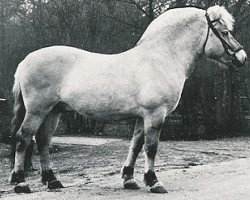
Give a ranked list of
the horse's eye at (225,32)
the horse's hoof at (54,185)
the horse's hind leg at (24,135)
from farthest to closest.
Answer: the horse's eye at (225,32) → the horse's hoof at (54,185) → the horse's hind leg at (24,135)

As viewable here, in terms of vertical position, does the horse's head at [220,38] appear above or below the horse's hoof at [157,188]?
above

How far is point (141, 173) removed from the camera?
923 cm

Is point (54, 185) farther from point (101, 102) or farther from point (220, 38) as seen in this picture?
point (220, 38)

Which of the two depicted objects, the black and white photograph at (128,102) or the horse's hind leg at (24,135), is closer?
the black and white photograph at (128,102)

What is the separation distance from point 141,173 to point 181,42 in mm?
2781

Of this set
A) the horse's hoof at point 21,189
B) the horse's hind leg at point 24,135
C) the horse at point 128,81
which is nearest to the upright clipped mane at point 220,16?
the horse at point 128,81

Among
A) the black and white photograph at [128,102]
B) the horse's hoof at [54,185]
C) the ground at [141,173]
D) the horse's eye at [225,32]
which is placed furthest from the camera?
the horse's eye at [225,32]

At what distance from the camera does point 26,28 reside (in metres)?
22.7

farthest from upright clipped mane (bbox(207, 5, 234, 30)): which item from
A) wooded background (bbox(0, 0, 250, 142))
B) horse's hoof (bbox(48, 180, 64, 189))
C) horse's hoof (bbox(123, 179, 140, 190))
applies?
wooded background (bbox(0, 0, 250, 142))

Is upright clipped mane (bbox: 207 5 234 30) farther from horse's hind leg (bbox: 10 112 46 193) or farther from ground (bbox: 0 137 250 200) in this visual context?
horse's hind leg (bbox: 10 112 46 193)

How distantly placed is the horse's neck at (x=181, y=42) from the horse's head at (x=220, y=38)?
0.09m

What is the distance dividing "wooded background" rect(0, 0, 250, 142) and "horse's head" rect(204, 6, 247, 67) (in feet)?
34.2

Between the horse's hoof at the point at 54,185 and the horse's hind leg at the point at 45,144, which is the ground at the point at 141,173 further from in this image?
the horse's hind leg at the point at 45,144

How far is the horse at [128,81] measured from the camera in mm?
6996
